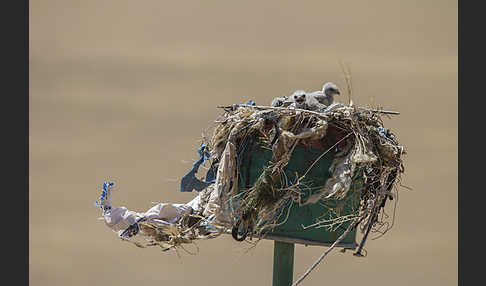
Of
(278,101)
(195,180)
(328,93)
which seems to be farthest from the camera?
(195,180)

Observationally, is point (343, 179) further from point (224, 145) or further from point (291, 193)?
point (224, 145)

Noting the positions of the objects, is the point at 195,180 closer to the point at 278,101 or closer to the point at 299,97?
the point at 278,101

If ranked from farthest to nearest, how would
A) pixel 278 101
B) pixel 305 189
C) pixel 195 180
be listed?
pixel 195 180, pixel 278 101, pixel 305 189

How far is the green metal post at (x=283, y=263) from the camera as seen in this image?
6629 mm

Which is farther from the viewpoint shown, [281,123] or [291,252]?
[291,252]

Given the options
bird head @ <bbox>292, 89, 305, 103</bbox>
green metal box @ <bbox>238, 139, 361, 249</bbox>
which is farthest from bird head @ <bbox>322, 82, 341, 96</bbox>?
green metal box @ <bbox>238, 139, 361, 249</bbox>

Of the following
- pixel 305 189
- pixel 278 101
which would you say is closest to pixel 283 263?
pixel 305 189

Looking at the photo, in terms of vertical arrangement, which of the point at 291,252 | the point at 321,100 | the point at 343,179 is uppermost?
the point at 321,100

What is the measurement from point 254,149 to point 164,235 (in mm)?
734

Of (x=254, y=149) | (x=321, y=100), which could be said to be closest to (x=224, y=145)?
(x=254, y=149)

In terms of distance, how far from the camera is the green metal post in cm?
663

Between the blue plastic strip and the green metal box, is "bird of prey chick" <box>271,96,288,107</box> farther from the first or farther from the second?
the blue plastic strip

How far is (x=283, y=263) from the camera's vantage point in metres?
6.63

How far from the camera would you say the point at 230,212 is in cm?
629
